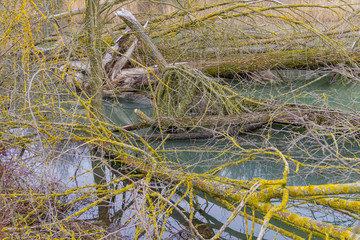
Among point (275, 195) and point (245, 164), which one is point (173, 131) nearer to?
point (245, 164)

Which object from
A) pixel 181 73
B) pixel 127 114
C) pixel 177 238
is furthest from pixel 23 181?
pixel 127 114

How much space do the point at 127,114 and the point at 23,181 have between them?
15.7 ft

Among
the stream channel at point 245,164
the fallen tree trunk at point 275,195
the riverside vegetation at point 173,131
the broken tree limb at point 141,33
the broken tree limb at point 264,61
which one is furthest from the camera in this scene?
the broken tree limb at point 264,61

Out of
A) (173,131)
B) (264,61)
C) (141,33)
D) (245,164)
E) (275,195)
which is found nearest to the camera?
(275,195)

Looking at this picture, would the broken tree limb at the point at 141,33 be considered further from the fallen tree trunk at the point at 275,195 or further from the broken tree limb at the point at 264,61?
the fallen tree trunk at the point at 275,195

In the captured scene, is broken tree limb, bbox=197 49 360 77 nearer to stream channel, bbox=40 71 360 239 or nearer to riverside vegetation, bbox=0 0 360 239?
riverside vegetation, bbox=0 0 360 239

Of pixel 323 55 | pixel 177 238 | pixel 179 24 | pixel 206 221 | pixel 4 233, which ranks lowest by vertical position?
pixel 4 233

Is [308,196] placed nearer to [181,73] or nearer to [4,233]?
A: [4,233]

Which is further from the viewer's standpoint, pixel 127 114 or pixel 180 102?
pixel 127 114

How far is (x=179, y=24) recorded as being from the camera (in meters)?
6.20

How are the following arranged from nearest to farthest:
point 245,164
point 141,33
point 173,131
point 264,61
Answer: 1. point 245,164
2. point 141,33
3. point 173,131
4. point 264,61

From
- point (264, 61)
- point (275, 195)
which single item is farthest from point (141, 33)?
point (275, 195)

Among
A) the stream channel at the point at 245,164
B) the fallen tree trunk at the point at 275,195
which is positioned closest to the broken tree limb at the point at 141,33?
the stream channel at the point at 245,164

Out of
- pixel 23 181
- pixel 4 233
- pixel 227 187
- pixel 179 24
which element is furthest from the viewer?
pixel 179 24
